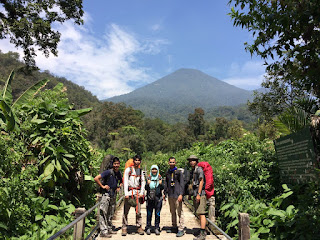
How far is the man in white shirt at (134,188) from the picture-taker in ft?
18.6

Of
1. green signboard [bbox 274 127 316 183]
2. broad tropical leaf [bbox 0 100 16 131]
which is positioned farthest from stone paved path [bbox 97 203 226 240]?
broad tropical leaf [bbox 0 100 16 131]

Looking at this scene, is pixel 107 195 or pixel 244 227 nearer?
pixel 244 227

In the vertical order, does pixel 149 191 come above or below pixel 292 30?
below

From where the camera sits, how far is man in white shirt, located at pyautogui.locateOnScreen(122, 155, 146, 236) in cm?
568

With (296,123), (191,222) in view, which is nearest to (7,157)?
(191,222)

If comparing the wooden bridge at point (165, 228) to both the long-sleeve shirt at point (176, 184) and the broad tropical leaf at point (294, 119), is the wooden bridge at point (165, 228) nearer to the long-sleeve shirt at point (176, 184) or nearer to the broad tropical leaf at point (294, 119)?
the long-sleeve shirt at point (176, 184)

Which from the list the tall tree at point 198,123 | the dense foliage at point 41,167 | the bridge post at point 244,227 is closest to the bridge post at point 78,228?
the dense foliage at point 41,167

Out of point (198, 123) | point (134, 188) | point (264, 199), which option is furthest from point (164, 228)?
point (198, 123)

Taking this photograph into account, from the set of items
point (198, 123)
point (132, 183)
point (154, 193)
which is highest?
point (198, 123)

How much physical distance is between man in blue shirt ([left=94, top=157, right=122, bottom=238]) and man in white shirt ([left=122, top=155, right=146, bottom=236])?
0.92 ft

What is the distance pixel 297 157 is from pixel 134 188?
131 inches

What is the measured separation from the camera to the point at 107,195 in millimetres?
5637

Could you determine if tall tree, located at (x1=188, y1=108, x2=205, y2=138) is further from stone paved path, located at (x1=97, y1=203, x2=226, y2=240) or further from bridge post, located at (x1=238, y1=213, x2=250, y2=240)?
bridge post, located at (x1=238, y1=213, x2=250, y2=240)

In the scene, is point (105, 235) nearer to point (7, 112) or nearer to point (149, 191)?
point (149, 191)
